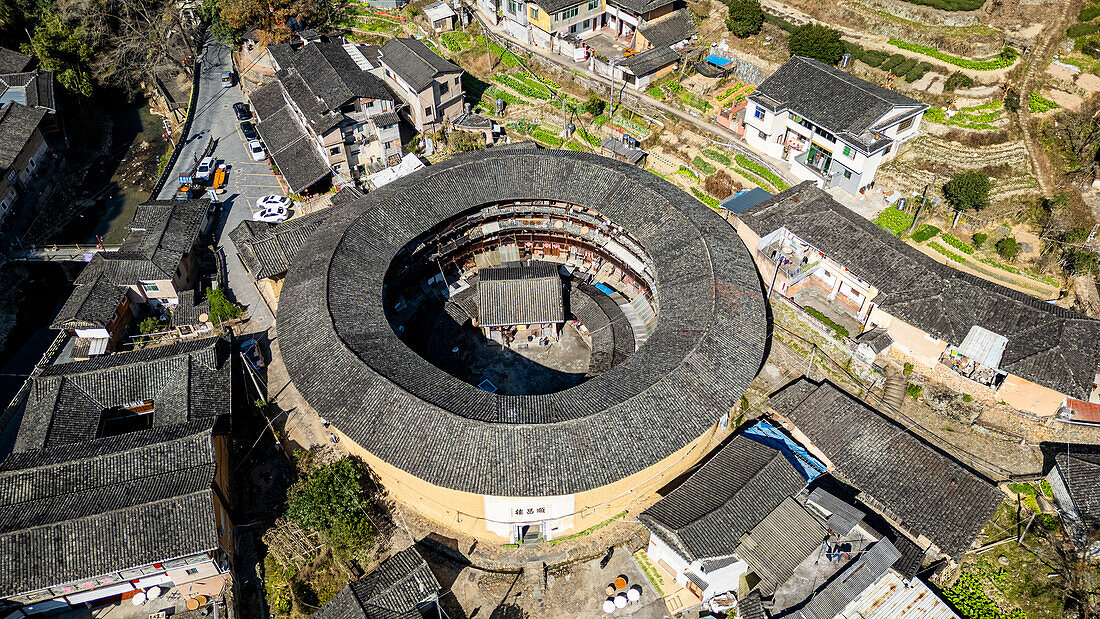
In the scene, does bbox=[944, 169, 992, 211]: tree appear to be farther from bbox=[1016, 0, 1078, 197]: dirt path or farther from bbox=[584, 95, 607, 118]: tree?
bbox=[584, 95, 607, 118]: tree

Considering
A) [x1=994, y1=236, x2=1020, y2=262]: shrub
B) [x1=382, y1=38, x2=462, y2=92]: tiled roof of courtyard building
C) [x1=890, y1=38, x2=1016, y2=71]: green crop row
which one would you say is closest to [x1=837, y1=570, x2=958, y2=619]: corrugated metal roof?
[x1=994, y1=236, x2=1020, y2=262]: shrub

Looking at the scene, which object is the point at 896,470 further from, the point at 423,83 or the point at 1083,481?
the point at 423,83

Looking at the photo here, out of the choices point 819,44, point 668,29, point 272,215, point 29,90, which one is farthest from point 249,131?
point 819,44

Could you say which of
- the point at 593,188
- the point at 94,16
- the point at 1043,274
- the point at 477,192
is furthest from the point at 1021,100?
the point at 94,16

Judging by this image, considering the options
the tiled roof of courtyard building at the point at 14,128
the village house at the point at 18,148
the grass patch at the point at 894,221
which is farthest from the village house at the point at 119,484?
the grass patch at the point at 894,221

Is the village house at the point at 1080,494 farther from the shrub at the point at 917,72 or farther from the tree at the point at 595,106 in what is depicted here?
the tree at the point at 595,106
